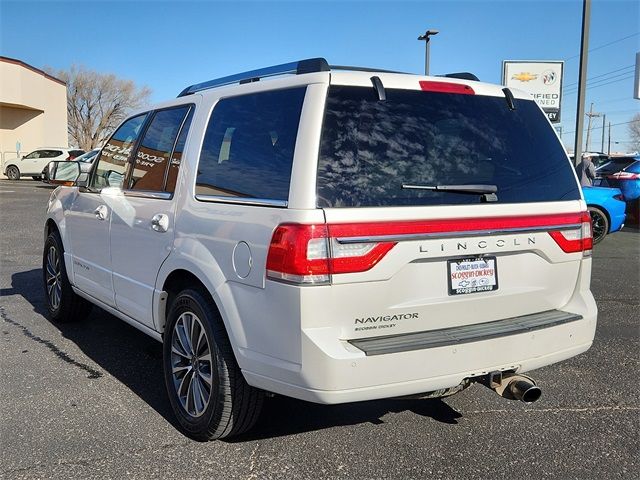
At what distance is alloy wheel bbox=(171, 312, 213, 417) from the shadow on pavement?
27cm

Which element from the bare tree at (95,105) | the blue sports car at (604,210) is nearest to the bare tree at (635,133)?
the bare tree at (95,105)

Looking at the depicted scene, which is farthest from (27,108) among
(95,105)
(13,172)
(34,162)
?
(95,105)

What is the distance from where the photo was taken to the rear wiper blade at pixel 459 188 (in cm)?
294

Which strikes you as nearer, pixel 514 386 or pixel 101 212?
pixel 514 386

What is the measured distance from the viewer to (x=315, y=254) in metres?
2.68

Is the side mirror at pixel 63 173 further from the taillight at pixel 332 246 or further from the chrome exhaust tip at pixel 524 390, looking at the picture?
the chrome exhaust tip at pixel 524 390

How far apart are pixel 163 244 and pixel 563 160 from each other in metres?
2.41

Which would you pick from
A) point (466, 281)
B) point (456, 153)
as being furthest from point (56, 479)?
point (456, 153)

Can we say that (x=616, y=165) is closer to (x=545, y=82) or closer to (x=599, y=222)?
(x=545, y=82)

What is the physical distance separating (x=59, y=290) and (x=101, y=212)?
148 cm

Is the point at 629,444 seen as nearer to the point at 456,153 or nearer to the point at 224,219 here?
the point at 456,153

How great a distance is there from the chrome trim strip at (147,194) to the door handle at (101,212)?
28 cm

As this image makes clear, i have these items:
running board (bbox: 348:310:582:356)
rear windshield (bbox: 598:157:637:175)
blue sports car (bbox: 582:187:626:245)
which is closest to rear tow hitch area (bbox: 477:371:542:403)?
running board (bbox: 348:310:582:356)

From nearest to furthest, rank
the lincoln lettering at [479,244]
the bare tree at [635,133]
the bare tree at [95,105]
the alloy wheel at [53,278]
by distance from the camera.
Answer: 1. the lincoln lettering at [479,244]
2. the alloy wheel at [53,278]
3. the bare tree at [95,105]
4. the bare tree at [635,133]
